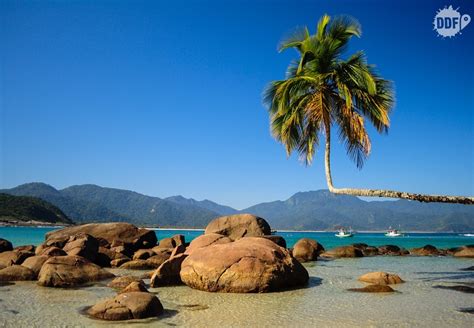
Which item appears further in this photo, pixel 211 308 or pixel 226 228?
pixel 226 228

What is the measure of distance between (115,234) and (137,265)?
356 inches

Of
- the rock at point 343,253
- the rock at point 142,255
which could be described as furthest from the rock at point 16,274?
the rock at point 343,253

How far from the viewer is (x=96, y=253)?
2186cm

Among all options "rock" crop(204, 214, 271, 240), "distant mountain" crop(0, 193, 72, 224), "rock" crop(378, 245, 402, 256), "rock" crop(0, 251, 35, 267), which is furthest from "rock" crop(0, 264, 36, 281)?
"distant mountain" crop(0, 193, 72, 224)

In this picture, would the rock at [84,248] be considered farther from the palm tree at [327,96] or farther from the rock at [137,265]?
the palm tree at [327,96]

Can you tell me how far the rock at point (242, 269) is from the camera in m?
13.0

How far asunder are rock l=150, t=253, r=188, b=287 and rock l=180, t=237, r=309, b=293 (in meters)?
0.44

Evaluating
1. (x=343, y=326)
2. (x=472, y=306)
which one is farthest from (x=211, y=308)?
(x=472, y=306)

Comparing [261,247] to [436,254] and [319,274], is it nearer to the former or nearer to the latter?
[319,274]

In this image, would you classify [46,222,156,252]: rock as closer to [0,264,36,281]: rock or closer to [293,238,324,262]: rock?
[293,238,324,262]: rock

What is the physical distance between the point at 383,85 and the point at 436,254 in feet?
85.2

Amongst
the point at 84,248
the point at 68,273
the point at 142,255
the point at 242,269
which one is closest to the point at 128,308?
the point at 242,269

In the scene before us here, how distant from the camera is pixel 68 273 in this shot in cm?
1484

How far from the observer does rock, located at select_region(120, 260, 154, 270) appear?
68.9ft
